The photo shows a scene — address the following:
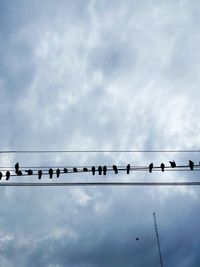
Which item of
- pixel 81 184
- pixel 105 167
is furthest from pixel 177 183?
pixel 105 167

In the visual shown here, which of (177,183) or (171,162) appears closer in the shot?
(177,183)

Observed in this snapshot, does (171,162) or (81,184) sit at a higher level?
(171,162)

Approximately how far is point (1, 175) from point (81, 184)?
310 inches

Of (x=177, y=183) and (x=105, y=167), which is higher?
(x=105, y=167)

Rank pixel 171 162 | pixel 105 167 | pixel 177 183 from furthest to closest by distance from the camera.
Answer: pixel 171 162 < pixel 105 167 < pixel 177 183

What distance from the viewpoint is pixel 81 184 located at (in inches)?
487

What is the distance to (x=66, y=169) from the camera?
18.7m

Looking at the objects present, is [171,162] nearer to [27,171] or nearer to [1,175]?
[27,171]

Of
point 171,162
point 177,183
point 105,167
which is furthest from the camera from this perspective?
point 171,162

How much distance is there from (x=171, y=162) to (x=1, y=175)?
10738 millimetres

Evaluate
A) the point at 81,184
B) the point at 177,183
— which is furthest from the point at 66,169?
the point at 177,183

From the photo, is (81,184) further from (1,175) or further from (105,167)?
(1,175)

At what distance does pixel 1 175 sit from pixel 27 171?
1672mm

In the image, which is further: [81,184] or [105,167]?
[105,167]
